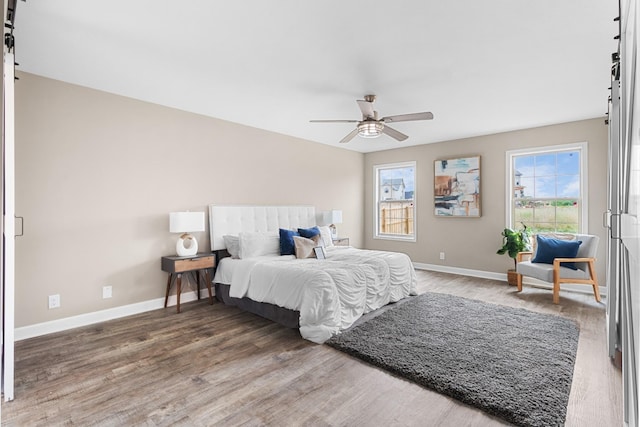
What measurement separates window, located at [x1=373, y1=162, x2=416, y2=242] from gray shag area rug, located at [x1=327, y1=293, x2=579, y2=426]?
3.04 m

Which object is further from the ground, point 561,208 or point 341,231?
point 561,208

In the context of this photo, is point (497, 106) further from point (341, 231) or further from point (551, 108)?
point (341, 231)

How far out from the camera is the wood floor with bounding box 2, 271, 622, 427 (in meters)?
1.93

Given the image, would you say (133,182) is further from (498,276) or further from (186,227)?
(498,276)

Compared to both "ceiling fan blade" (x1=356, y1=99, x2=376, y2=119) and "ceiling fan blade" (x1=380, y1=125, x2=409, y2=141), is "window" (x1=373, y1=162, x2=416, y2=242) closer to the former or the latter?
"ceiling fan blade" (x1=380, y1=125, x2=409, y2=141)

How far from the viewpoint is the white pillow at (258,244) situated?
13.9 feet

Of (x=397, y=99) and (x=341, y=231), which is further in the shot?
(x=341, y=231)

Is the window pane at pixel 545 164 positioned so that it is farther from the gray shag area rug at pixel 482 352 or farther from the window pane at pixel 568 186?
the gray shag area rug at pixel 482 352

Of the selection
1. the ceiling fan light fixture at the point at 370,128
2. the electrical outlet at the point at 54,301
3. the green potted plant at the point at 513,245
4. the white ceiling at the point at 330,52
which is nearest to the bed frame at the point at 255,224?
the white ceiling at the point at 330,52

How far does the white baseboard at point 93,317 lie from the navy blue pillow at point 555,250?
4.85m

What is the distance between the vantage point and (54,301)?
327 centimetres

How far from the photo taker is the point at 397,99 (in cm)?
391

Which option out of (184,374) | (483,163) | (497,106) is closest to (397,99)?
(497,106)

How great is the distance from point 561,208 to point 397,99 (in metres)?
3.31
